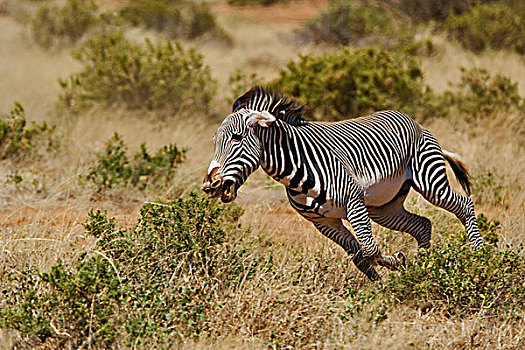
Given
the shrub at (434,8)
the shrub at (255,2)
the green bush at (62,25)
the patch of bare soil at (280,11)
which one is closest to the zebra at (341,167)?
the green bush at (62,25)

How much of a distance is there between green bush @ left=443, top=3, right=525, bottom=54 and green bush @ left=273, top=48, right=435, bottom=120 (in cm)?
739

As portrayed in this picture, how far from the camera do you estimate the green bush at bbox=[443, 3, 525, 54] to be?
17594 millimetres

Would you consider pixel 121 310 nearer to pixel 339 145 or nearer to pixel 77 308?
pixel 77 308

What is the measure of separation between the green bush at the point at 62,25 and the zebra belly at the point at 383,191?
55.6 feet

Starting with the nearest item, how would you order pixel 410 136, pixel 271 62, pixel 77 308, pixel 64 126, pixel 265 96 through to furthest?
pixel 77 308
pixel 265 96
pixel 410 136
pixel 64 126
pixel 271 62

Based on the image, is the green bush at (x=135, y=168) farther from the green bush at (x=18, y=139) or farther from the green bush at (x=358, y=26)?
the green bush at (x=358, y=26)

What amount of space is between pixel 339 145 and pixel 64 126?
6.71m

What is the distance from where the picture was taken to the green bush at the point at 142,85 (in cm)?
1200

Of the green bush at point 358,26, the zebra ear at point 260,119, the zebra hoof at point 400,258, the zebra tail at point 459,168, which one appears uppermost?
the zebra ear at point 260,119

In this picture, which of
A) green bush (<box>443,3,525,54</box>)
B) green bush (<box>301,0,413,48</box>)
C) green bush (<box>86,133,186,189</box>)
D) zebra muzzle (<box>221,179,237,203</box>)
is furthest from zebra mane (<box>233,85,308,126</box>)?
green bush (<box>443,3,525,54</box>)

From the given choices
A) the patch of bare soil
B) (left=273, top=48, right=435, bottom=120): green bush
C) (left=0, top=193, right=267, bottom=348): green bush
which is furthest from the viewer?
the patch of bare soil

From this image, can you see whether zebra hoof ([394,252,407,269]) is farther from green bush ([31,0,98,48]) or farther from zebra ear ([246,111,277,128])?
green bush ([31,0,98,48])

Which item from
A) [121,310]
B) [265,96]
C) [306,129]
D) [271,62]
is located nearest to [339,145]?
[306,129]

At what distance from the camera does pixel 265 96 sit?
502cm
